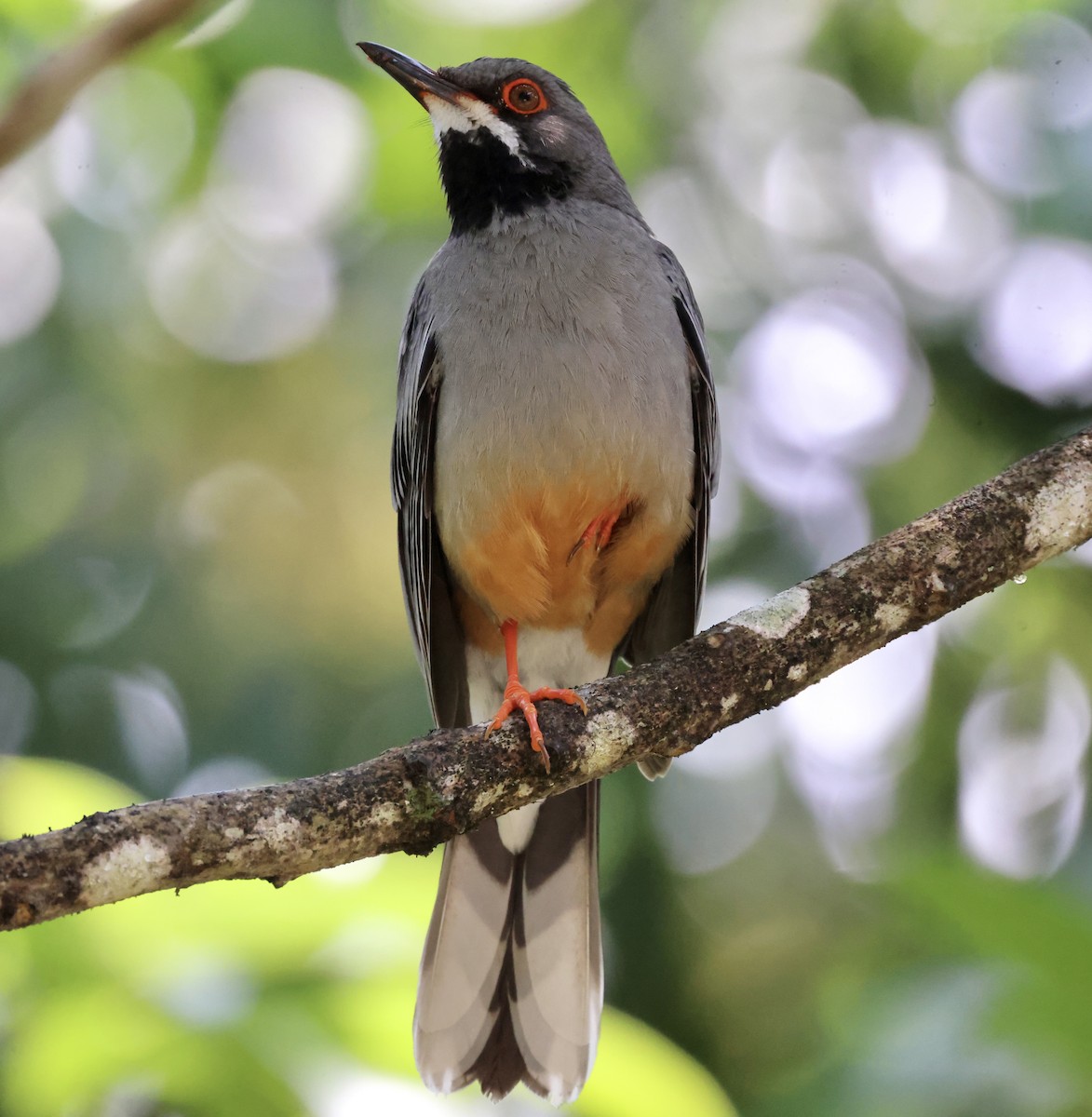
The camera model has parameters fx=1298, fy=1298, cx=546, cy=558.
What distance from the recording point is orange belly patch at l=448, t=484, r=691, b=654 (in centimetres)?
426

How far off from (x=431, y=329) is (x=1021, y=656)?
3.88 m

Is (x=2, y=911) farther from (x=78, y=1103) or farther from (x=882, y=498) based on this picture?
(x=882, y=498)

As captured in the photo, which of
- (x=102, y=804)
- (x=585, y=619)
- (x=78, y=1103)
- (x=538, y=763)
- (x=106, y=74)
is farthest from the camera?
(x=585, y=619)

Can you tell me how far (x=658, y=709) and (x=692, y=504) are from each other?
136cm

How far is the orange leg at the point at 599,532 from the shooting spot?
4.33 meters

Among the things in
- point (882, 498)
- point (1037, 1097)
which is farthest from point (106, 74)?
point (882, 498)

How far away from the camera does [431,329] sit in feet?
15.0

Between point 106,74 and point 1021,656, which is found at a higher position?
point 106,74

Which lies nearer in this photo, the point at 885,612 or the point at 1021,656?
the point at 885,612

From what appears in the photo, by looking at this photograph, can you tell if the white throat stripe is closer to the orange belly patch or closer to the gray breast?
the gray breast

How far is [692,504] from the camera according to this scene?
15.2ft

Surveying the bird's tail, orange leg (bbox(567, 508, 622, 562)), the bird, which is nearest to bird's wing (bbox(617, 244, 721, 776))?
the bird

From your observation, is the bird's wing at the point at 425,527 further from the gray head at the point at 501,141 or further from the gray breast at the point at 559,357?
the gray head at the point at 501,141

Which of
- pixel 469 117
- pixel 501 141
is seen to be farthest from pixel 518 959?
pixel 469 117
